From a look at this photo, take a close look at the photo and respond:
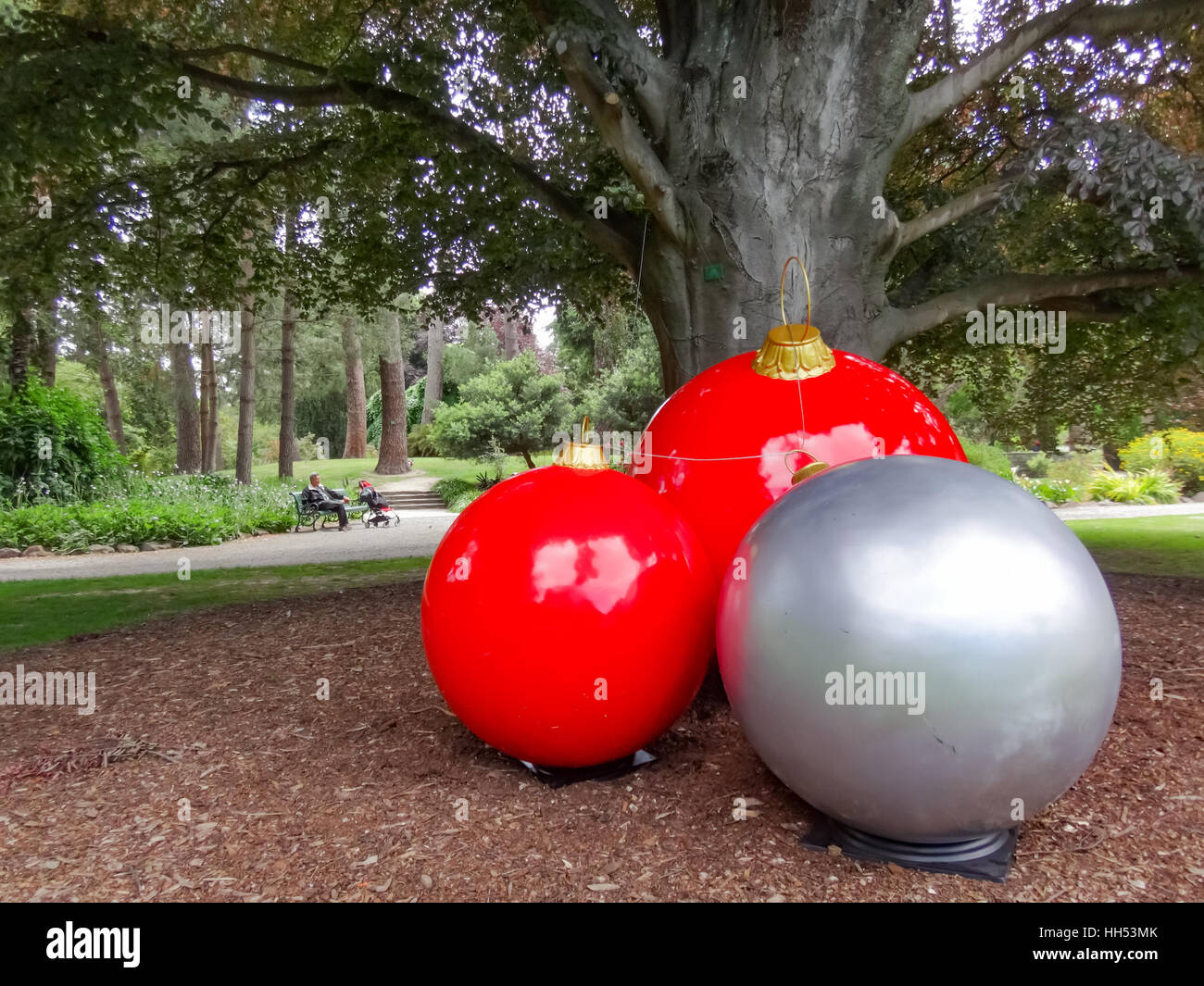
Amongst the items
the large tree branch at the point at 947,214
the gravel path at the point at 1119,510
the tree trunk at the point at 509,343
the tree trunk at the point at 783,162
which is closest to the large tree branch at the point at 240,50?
the tree trunk at the point at 783,162

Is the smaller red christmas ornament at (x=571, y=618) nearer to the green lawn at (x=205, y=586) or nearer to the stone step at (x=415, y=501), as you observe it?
the green lawn at (x=205, y=586)

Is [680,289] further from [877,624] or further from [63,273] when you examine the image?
[63,273]

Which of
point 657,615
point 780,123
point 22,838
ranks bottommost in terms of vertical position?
point 22,838

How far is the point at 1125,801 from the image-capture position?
3.62 meters

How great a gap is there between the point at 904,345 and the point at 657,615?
7.40 m

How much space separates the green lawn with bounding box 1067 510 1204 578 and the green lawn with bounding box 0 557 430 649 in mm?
8632

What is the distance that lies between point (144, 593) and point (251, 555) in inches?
181

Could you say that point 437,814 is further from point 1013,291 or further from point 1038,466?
point 1038,466

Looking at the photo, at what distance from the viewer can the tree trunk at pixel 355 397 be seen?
33594 mm

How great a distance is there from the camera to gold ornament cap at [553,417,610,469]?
407 centimetres

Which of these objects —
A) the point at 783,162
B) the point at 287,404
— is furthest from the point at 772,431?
the point at 287,404
